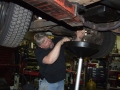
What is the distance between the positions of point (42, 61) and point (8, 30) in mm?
871

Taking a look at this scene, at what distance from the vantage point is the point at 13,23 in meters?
1.40

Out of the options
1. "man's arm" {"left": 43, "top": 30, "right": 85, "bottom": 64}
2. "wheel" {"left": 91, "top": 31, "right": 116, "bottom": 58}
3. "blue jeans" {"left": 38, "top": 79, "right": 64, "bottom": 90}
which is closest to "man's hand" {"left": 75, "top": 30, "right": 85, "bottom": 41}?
"man's arm" {"left": 43, "top": 30, "right": 85, "bottom": 64}

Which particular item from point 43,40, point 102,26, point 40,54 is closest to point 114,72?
point 40,54

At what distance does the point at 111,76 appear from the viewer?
7898 millimetres

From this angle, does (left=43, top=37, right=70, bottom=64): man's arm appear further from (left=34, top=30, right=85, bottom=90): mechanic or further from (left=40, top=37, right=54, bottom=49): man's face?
(left=40, top=37, right=54, bottom=49): man's face

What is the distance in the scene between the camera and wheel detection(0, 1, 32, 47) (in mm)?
1340

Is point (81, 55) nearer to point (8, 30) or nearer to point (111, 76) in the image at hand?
point (8, 30)

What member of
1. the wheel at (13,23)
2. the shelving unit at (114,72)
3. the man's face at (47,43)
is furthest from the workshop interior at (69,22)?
the shelving unit at (114,72)

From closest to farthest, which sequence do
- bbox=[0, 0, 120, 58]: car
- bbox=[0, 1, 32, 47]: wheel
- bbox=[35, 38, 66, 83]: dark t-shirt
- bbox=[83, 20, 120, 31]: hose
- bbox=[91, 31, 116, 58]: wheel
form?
bbox=[0, 0, 120, 58]: car, bbox=[0, 1, 32, 47]: wheel, bbox=[83, 20, 120, 31]: hose, bbox=[91, 31, 116, 58]: wheel, bbox=[35, 38, 66, 83]: dark t-shirt

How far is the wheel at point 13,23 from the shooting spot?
134 centimetres

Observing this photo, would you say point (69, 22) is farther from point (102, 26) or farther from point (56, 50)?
point (56, 50)

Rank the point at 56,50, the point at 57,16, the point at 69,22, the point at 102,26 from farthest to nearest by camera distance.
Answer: the point at 56,50, the point at 102,26, the point at 69,22, the point at 57,16

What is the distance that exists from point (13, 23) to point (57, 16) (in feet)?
1.61

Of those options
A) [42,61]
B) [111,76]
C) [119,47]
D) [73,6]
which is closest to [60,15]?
[73,6]
